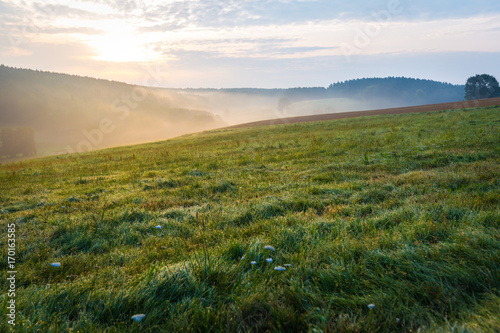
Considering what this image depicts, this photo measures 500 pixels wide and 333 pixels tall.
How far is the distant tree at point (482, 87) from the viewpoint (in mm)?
96750

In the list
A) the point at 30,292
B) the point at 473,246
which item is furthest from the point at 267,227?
the point at 30,292

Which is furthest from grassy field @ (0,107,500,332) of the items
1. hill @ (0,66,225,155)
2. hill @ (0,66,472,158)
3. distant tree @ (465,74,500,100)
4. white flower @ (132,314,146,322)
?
distant tree @ (465,74,500,100)

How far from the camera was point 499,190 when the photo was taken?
5168 millimetres

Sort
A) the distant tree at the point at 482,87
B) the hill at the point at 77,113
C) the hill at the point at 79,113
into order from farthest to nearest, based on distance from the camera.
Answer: the hill at the point at 77,113 → the hill at the point at 79,113 → the distant tree at the point at 482,87

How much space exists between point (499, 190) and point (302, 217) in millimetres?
4038

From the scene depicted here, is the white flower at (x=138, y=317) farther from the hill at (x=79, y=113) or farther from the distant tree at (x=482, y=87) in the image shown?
the distant tree at (x=482, y=87)

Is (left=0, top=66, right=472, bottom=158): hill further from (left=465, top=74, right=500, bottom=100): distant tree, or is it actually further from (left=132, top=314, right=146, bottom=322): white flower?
(left=132, top=314, right=146, bottom=322): white flower

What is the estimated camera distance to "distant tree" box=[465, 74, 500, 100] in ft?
317

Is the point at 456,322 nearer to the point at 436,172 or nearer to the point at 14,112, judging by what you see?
the point at 436,172

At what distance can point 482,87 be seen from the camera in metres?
97.8

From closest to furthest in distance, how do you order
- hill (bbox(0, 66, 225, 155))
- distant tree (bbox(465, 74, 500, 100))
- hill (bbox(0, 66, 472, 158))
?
distant tree (bbox(465, 74, 500, 100)), hill (bbox(0, 66, 472, 158)), hill (bbox(0, 66, 225, 155))

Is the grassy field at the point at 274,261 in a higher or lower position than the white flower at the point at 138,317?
lower

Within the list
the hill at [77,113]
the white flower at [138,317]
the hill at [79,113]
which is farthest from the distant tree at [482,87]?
the white flower at [138,317]

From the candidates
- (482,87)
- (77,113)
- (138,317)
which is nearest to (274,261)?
(138,317)
